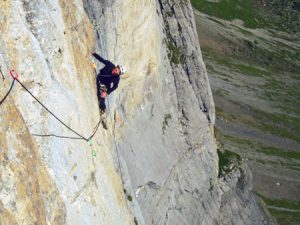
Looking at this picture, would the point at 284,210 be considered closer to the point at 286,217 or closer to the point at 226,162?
the point at 286,217

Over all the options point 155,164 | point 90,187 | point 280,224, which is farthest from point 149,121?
point 280,224

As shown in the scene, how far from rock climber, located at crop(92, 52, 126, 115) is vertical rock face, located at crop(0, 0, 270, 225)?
0.81m

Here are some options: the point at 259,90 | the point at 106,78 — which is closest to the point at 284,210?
the point at 259,90

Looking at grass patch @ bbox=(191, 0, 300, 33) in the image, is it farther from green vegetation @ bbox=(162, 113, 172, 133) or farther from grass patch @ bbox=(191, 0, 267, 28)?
green vegetation @ bbox=(162, 113, 172, 133)

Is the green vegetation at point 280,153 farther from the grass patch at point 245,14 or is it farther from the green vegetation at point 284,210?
the grass patch at point 245,14

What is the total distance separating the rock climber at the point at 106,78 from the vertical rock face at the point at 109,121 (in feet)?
2.65

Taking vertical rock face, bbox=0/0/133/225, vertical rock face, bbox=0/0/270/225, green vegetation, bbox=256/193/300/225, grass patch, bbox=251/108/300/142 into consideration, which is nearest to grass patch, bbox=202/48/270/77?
grass patch, bbox=251/108/300/142

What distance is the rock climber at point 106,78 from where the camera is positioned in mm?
25344

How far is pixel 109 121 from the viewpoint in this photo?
28.1 m

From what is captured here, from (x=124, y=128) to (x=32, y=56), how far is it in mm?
13981

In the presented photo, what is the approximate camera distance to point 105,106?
25.8m

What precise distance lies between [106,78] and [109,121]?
9.56 ft

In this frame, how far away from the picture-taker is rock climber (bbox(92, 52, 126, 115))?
2534cm

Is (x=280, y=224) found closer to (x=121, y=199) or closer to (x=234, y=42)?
(x=121, y=199)
